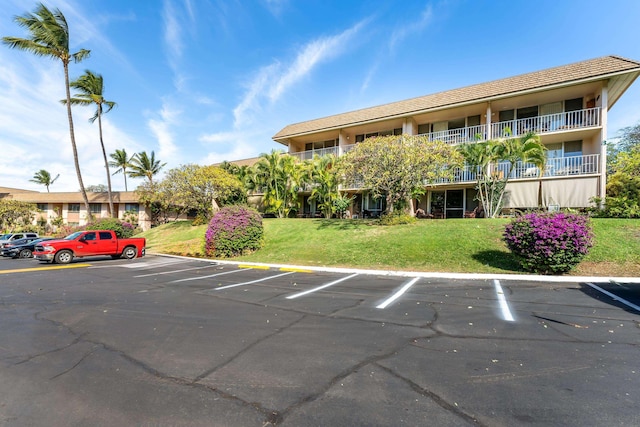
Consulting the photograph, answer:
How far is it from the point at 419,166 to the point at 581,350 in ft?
42.4

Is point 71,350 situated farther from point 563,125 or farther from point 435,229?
point 563,125

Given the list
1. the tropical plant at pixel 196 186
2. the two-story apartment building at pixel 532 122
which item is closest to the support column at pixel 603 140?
the two-story apartment building at pixel 532 122

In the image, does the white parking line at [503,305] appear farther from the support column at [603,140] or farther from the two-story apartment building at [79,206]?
the two-story apartment building at [79,206]

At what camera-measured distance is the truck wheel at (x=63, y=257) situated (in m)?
15.4

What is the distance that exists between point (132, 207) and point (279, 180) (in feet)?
76.2

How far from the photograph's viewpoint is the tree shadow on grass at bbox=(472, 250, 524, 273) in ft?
34.2

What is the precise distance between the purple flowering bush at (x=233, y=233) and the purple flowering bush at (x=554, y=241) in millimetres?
11835

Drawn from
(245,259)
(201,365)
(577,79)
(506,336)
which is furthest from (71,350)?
(577,79)

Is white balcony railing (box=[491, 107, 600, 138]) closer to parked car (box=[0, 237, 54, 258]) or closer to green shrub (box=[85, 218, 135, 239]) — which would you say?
green shrub (box=[85, 218, 135, 239])

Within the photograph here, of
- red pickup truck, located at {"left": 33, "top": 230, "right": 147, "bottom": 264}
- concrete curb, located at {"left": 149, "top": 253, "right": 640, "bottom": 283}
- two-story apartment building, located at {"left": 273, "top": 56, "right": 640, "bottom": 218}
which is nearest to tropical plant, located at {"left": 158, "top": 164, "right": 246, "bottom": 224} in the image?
red pickup truck, located at {"left": 33, "top": 230, "right": 147, "bottom": 264}

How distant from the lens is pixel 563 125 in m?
18.2

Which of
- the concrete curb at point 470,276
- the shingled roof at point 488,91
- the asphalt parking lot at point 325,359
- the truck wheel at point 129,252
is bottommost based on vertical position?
the truck wheel at point 129,252

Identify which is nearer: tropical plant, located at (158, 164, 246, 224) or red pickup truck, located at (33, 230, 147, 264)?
red pickup truck, located at (33, 230, 147, 264)

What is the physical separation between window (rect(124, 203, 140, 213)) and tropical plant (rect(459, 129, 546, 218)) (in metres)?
36.1
